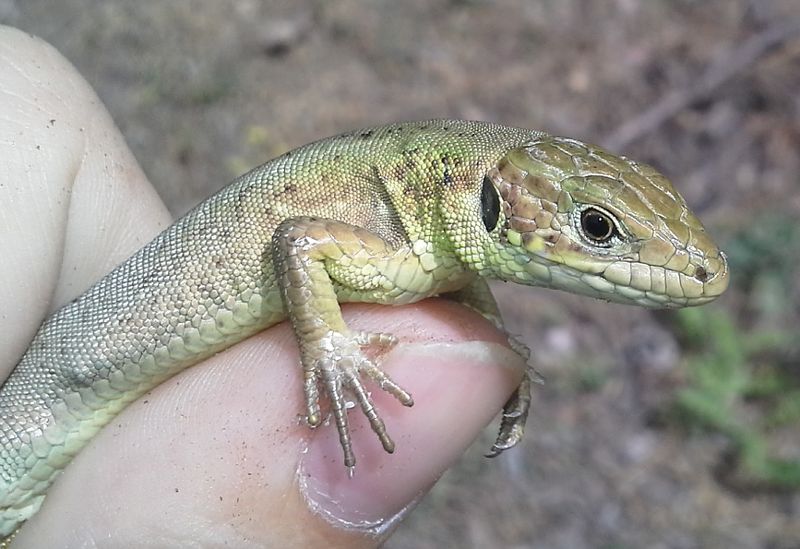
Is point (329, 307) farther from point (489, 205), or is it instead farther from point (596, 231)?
point (596, 231)

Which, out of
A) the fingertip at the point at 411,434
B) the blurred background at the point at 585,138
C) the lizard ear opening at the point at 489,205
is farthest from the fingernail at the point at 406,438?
the blurred background at the point at 585,138

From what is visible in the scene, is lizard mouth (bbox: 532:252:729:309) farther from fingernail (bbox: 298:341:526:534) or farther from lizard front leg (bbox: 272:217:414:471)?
lizard front leg (bbox: 272:217:414:471)

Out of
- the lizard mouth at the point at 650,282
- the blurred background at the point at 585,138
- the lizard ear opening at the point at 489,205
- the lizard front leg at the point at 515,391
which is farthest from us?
the blurred background at the point at 585,138

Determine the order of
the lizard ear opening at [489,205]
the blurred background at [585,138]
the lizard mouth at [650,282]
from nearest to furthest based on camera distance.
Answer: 1. the lizard mouth at [650,282]
2. the lizard ear opening at [489,205]
3. the blurred background at [585,138]

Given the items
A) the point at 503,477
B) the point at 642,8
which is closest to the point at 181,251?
the point at 503,477

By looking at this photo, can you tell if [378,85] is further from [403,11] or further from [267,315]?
[267,315]

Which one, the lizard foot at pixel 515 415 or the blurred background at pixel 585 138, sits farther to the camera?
the blurred background at pixel 585 138

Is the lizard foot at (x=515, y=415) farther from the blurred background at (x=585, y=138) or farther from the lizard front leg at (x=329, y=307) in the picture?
the blurred background at (x=585, y=138)

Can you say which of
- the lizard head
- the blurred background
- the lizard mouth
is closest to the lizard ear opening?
the lizard head

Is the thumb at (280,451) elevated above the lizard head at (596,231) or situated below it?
below
